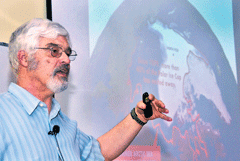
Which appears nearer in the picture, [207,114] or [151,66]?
[151,66]

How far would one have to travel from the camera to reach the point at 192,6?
2.60 m

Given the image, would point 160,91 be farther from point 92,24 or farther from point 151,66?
point 92,24

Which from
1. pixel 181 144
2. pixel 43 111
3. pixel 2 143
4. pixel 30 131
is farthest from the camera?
pixel 181 144

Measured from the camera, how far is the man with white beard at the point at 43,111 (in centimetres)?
103

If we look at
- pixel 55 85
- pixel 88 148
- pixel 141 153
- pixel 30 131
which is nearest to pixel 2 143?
pixel 30 131

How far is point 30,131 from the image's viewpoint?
1.06 metres

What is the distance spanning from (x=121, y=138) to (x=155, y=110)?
8.9 inches

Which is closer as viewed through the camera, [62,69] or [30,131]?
[30,131]

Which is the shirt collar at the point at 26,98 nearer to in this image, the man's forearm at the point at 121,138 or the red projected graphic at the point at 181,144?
the man's forearm at the point at 121,138

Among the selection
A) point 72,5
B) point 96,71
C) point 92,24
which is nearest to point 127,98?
point 96,71

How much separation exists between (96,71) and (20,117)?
2.39ft

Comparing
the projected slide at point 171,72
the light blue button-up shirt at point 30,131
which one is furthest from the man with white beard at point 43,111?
the projected slide at point 171,72

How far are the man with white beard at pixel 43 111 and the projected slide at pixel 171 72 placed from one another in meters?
0.34

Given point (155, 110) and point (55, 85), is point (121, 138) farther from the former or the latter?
point (55, 85)
